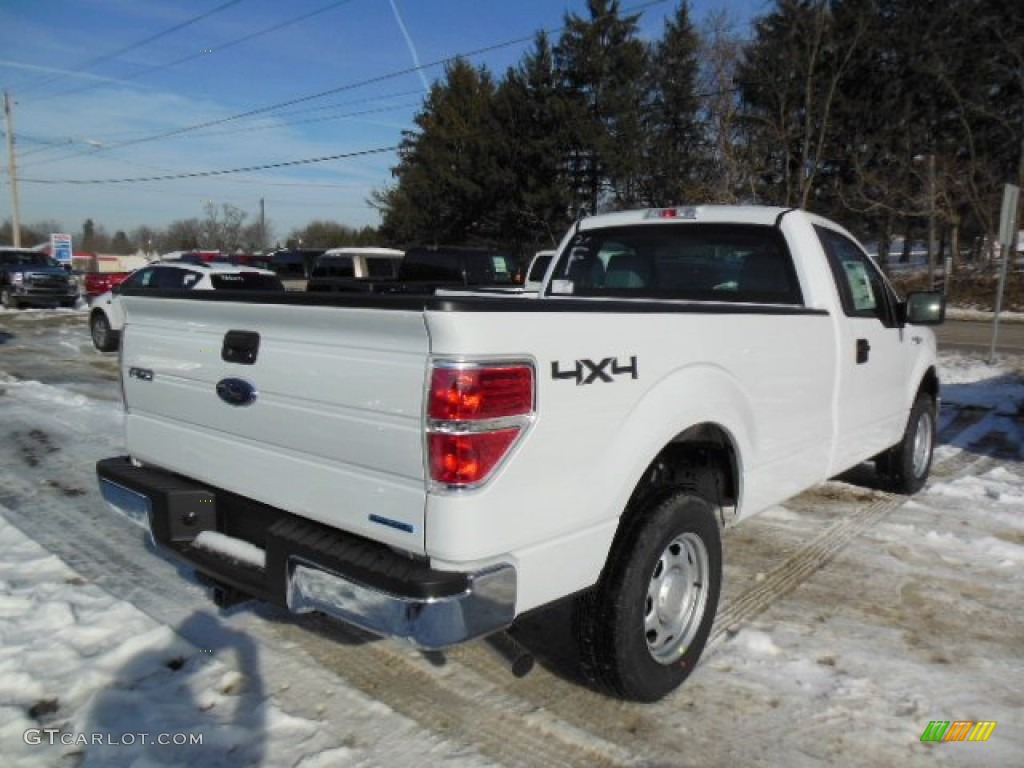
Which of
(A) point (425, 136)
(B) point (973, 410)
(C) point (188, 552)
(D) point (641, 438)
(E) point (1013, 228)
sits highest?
(A) point (425, 136)

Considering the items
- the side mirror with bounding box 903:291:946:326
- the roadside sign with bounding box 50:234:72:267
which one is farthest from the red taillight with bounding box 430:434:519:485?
the roadside sign with bounding box 50:234:72:267

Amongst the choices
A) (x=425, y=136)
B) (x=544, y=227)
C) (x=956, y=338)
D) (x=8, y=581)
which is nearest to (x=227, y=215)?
(x=425, y=136)

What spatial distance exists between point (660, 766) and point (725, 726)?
0.38 m

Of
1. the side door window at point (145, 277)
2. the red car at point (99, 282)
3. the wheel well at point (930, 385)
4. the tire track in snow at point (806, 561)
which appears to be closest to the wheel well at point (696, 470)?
the tire track in snow at point (806, 561)

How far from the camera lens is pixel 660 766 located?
2602 millimetres

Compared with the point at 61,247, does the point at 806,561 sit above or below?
below

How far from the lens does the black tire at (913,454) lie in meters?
5.55

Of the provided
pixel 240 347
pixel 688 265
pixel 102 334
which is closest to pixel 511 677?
pixel 240 347

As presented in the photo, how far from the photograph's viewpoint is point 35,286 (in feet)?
79.4

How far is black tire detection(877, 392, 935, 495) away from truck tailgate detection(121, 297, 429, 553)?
4356 millimetres

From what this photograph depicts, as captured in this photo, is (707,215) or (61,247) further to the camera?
(61,247)

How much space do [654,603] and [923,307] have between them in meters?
3.02

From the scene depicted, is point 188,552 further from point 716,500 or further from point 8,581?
point 716,500

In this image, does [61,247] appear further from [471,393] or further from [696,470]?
[471,393]
